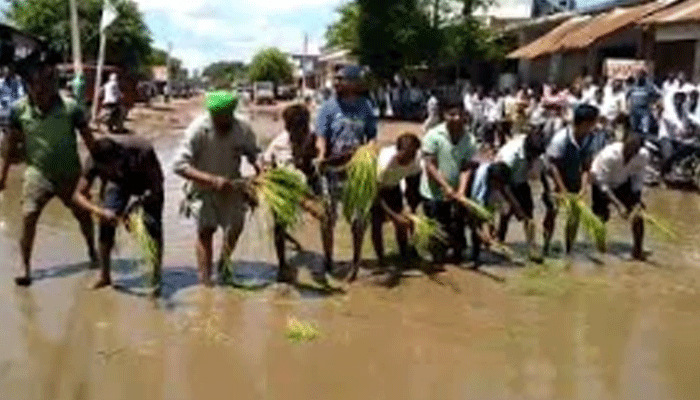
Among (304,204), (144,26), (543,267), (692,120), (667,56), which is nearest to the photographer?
(304,204)

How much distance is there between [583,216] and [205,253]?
11.4ft

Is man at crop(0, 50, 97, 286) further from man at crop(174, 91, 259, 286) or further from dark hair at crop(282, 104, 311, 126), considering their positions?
dark hair at crop(282, 104, 311, 126)

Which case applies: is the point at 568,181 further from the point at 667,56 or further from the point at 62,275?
the point at 667,56

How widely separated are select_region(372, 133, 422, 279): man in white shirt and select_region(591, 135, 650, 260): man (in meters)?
1.85

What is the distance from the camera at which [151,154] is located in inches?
346

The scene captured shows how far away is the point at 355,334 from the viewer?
7895 mm

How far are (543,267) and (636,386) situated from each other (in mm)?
3590

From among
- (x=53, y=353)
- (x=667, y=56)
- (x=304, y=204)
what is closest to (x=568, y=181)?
(x=304, y=204)

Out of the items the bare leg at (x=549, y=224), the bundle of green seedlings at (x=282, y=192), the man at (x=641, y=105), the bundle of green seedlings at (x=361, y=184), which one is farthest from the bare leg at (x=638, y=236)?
the man at (x=641, y=105)

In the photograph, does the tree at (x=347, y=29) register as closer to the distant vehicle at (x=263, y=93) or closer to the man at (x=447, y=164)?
the distant vehicle at (x=263, y=93)

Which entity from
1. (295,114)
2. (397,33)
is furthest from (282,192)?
(397,33)

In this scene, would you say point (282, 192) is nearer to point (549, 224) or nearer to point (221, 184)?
point (221, 184)

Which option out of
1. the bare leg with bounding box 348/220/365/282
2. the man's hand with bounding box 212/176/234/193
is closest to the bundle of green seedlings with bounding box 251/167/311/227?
the man's hand with bounding box 212/176/234/193

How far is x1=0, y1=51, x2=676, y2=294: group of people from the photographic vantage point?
8.78m
